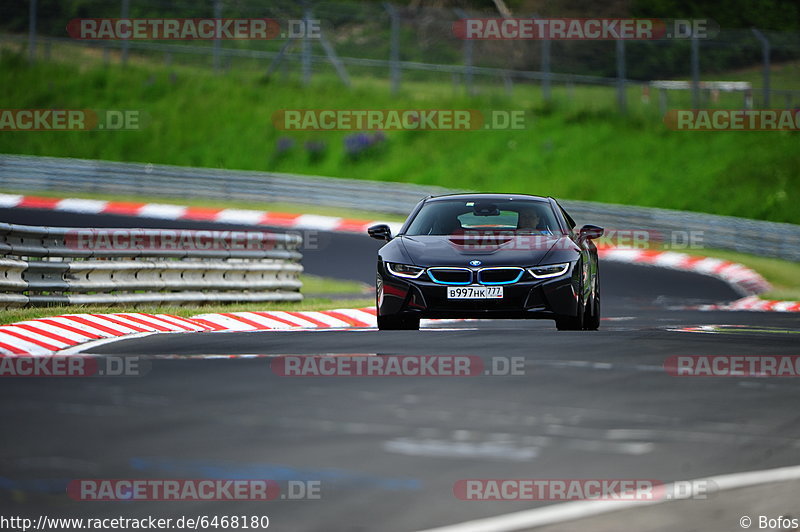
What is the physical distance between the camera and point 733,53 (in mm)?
37812

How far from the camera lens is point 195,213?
33.7 metres

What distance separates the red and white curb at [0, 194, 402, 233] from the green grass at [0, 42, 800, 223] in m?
2.69

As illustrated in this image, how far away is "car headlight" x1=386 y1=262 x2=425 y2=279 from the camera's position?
12586 millimetres

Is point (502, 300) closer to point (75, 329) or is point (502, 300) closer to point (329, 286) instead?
point (75, 329)

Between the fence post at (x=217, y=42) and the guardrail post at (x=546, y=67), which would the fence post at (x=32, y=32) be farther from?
the guardrail post at (x=546, y=67)

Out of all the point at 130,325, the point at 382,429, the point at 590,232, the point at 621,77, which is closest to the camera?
the point at 382,429

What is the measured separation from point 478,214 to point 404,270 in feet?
4.55

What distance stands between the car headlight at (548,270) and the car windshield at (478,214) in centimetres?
95

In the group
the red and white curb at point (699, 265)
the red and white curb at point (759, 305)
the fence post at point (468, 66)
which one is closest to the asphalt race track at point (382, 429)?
the red and white curb at point (759, 305)

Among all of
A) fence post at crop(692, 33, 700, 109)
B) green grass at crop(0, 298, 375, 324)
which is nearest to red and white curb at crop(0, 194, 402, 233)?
fence post at crop(692, 33, 700, 109)

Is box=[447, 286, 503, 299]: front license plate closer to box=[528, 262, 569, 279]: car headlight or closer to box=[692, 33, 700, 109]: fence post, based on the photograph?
box=[528, 262, 569, 279]: car headlight

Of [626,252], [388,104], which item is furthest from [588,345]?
[388,104]

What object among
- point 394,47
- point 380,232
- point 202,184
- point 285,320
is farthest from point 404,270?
point 394,47

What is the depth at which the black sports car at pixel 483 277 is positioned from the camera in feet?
40.9
